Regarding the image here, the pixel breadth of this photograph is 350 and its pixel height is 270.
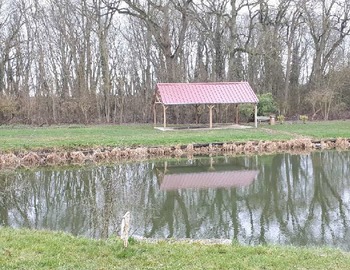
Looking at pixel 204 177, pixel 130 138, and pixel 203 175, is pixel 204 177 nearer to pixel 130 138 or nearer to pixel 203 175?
pixel 203 175

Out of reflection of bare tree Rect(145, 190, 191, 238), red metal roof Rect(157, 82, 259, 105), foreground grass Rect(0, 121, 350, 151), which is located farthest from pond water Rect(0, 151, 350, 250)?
red metal roof Rect(157, 82, 259, 105)

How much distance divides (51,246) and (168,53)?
23983mm

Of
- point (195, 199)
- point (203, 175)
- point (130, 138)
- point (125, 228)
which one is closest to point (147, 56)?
point (130, 138)

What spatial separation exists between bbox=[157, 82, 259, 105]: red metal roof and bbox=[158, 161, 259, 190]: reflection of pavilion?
871 cm

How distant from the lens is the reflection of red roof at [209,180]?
475 inches

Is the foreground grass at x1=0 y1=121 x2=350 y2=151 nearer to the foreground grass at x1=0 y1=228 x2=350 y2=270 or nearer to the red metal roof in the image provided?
the red metal roof

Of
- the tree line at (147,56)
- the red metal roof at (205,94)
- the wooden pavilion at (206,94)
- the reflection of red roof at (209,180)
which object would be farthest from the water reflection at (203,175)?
the tree line at (147,56)

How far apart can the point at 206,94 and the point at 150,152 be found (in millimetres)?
8340

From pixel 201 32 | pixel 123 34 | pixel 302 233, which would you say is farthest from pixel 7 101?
pixel 302 233

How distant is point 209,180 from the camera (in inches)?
504

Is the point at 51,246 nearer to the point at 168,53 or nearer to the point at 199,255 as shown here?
the point at 199,255

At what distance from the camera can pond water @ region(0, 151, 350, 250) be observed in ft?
25.1

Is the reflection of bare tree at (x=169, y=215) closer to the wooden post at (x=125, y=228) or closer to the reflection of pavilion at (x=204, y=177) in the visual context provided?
the reflection of pavilion at (x=204, y=177)

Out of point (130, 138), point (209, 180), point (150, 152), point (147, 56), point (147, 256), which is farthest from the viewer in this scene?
point (147, 56)
